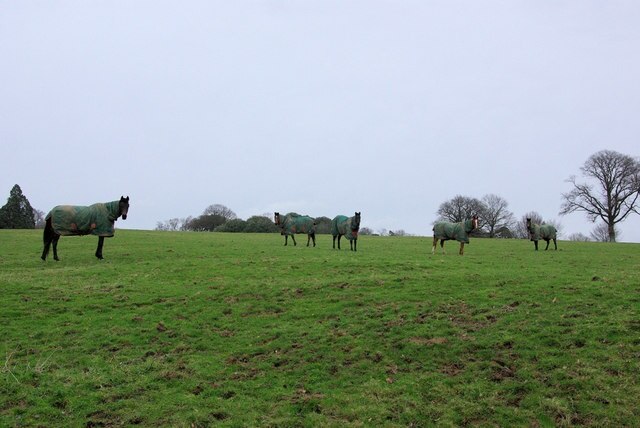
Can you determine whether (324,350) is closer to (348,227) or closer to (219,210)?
(348,227)

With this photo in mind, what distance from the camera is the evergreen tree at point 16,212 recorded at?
64.6m

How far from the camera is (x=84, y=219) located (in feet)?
80.3

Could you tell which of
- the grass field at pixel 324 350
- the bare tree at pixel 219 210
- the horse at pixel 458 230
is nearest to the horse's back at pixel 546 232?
the horse at pixel 458 230

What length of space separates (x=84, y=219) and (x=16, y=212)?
49.9m

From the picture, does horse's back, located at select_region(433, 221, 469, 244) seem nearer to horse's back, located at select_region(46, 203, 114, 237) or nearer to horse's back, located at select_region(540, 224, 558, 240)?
horse's back, located at select_region(540, 224, 558, 240)

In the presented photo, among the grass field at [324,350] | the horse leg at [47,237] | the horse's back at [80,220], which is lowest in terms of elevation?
the grass field at [324,350]

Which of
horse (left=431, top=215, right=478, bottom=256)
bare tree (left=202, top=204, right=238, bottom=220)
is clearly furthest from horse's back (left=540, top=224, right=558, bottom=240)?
bare tree (left=202, top=204, right=238, bottom=220)

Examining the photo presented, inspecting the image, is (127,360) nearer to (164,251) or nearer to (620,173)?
(164,251)

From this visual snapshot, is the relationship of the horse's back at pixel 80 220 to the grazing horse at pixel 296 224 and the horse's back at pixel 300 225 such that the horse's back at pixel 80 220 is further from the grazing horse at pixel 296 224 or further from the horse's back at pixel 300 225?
the horse's back at pixel 300 225

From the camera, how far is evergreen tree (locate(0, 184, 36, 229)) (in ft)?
212

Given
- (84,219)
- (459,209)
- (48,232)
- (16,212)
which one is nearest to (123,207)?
(84,219)

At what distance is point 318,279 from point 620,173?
6898 cm

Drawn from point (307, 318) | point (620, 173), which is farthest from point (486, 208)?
point (307, 318)

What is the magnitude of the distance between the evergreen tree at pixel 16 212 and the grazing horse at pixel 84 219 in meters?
47.7
